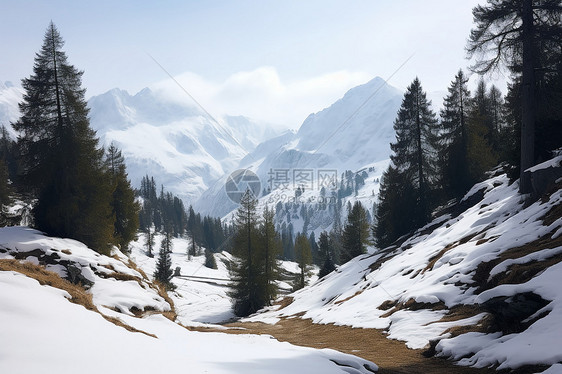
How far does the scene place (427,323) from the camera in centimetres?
1316

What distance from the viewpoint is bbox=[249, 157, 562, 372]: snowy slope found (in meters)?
8.37

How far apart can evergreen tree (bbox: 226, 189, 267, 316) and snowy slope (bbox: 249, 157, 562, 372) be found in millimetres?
15355

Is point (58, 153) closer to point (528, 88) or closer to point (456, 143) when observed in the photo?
point (528, 88)

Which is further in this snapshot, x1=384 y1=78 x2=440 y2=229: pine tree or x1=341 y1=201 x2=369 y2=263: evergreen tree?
x1=341 y1=201 x2=369 y2=263: evergreen tree

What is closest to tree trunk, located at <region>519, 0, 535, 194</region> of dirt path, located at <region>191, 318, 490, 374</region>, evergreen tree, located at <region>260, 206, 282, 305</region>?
dirt path, located at <region>191, 318, 490, 374</region>

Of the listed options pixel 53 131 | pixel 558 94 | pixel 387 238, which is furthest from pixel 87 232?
pixel 387 238

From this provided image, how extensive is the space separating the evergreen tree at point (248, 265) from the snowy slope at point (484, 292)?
1535 centimetres

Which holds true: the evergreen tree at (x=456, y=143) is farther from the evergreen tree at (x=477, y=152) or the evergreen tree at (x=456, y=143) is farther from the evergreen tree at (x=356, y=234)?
the evergreen tree at (x=356, y=234)

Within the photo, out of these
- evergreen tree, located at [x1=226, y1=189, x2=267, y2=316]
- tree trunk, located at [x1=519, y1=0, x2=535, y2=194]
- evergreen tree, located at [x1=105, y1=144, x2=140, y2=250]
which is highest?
tree trunk, located at [x1=519, y1=0, x2=535, y2=194]

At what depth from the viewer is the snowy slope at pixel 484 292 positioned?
8367 mm

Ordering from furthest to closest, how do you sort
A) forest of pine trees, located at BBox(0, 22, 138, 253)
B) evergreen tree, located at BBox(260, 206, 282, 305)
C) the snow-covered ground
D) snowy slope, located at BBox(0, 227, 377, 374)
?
1. evergreen tree, located at BBox(260, 206, 282, 305)
2. forest of pine trees, located at BBox(0, 22, 138, 253)
3. the snow-covered ground
4. snowy slope, located at BBox(0, 227, 377, 374)

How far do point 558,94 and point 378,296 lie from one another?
14.0 meters

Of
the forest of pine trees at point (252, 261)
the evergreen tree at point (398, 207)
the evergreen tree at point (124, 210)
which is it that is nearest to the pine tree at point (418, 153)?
the evergreen tree at point (398, 207)

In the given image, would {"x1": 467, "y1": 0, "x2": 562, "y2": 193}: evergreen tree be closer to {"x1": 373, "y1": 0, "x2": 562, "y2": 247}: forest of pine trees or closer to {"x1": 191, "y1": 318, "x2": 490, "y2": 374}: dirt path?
{"x1": 373, "y1": 0, "x2": 562, "y2": 247}: forest of pine trees
